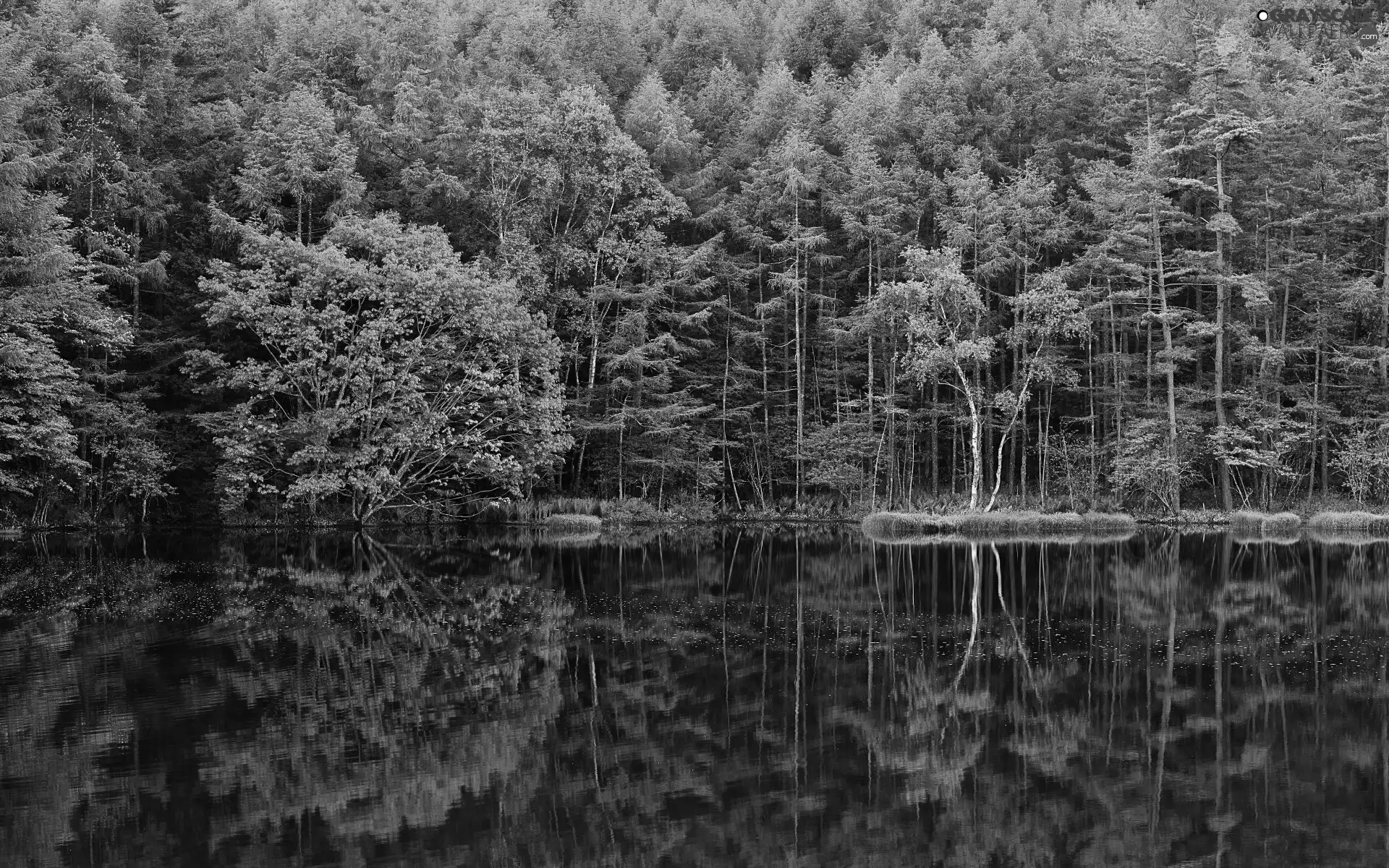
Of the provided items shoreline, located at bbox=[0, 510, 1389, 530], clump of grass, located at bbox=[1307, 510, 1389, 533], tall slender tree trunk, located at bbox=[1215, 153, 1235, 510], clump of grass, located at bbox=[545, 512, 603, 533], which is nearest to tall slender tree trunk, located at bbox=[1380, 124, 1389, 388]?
tall slender tree trunk, located at bbox=[1215, 153, 1235, 510]

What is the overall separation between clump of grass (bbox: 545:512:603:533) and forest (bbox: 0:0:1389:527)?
1709 millimetres

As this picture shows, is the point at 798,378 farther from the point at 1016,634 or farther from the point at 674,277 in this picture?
the point at 1016,634

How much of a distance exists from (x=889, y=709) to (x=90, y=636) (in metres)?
10.7

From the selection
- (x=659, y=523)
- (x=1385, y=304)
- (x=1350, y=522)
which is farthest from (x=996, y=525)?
A: (x=1385, y=304)

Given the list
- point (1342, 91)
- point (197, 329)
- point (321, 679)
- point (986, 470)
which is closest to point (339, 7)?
point (197, 329)

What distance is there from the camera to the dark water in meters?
7.92

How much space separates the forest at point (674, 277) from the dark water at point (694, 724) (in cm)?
1358

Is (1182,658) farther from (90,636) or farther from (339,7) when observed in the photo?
(339,7)

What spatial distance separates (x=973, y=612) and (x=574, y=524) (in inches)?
744

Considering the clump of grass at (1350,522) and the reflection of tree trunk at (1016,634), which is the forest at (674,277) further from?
the reflection of tree trunk at (1016,634)

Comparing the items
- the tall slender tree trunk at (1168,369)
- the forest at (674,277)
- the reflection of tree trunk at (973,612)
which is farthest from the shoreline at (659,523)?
the reflection of tree trunk at (973,612)

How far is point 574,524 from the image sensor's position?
34344 millimetres

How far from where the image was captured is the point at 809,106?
147 feet

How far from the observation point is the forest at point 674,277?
32406 mm
